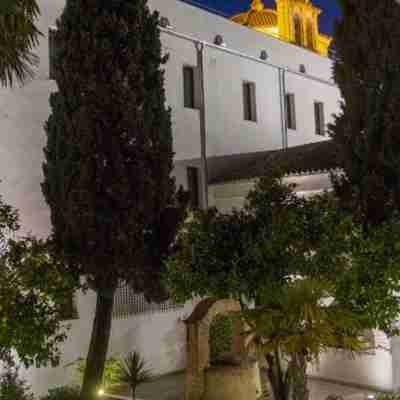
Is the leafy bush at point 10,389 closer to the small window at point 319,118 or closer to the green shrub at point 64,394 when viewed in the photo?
the green shrub at point 64,394

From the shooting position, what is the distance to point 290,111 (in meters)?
20.6

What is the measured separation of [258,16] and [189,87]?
18041 mm

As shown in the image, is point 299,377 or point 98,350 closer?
point 299,377

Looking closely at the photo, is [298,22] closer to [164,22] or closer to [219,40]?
[219,40]

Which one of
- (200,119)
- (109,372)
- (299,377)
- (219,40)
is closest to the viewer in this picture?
(299,377)

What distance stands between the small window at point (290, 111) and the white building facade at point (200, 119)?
0.11 feet

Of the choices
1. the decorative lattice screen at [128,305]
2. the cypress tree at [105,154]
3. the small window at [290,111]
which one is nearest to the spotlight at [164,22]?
the cypress tree at [105,154]

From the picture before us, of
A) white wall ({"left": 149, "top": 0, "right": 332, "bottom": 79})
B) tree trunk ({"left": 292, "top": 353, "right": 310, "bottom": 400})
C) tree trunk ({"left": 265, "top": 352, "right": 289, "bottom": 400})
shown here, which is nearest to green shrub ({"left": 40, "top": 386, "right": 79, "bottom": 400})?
tree trunk ({"left": 265, "top": 352, "right": 289, "bottom": 400})

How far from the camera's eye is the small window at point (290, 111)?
20.5 metres

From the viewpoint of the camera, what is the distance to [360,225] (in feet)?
30.1

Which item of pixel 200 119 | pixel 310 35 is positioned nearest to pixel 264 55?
pixel 200 119

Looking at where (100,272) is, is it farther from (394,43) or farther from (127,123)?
(394,43)

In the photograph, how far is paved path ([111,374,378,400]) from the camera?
12.2 meters

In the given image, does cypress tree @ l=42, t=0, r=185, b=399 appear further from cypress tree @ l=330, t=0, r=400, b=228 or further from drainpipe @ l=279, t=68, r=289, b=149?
drainpipe @ l=279, t=68, r=289, b=149
